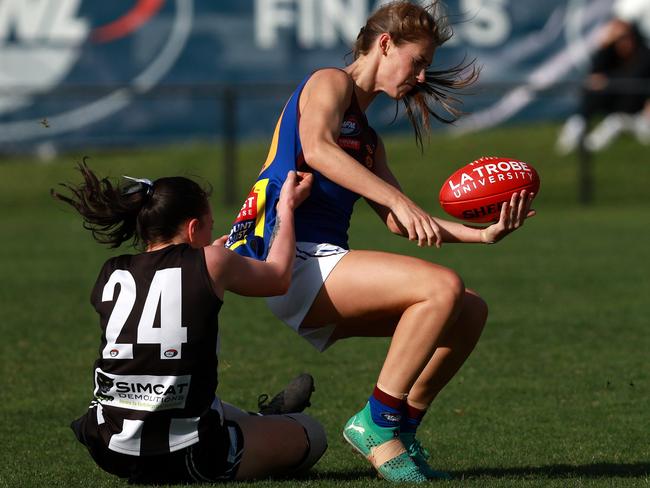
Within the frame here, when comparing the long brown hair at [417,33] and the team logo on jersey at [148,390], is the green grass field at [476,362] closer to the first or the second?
the team logo on jersey at [148,390]

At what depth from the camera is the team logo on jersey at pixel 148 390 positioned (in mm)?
4465

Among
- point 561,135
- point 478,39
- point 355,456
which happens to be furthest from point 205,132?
point 355,456

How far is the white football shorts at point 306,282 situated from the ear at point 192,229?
41 centimetres

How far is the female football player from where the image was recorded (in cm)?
446

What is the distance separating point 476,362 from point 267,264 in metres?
3.12

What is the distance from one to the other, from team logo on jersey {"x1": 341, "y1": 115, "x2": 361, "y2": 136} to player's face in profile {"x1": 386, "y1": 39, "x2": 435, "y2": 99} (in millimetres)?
176

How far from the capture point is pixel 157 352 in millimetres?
4453

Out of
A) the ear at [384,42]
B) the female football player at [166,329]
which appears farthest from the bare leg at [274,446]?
the ear at [384,42]

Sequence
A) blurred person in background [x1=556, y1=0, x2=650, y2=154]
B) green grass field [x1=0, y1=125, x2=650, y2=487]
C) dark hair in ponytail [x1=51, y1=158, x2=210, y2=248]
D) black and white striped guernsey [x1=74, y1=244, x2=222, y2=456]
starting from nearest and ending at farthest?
1. black and white striped guernsey [x1=74, y1=244, x2=222, y2=456]
2. dark hair in ponytail [x1=51, y1=158, x2=210, y2=248]
3. green grass field [x1=0, y1=125, x2=650, y2=487]
4. blurred person in background [x1=556, y1=0, x2=650, y2=154]

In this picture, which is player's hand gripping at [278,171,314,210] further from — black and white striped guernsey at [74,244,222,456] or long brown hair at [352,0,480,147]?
long brown hair at [352,0,480,147]

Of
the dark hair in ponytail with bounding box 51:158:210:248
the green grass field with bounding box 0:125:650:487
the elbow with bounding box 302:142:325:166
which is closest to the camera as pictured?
the dark hair in ponytail with bounding box 51:158:210:248

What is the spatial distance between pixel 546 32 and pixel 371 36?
13685 millimetres

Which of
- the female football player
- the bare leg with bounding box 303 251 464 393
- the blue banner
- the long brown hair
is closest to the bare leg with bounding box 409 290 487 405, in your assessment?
the bare leg with bounding box 303 251 464 393

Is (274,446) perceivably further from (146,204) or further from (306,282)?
(146,204)
